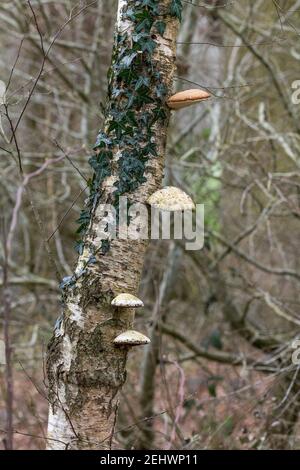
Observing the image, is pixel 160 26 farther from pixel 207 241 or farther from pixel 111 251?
pixel 207 241

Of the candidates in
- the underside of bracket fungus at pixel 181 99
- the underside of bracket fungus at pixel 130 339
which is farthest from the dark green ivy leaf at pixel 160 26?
the underside of bracket fungus at pixel 130 339

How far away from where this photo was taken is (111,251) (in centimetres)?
253

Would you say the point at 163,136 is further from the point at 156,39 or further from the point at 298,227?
the point at 298,227

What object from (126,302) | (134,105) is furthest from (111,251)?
(134,105)

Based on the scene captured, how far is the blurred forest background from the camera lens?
5359 millimetres

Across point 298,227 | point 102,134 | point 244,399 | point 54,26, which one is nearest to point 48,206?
point 54,26

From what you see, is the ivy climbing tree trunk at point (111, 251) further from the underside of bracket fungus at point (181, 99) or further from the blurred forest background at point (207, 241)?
the blurred forest background at point (207, 241)

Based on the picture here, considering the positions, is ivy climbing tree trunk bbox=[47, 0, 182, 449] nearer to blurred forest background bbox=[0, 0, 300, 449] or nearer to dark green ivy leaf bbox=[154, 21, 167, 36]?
dark green ivy leaf bbox=[154, 21, 167, 36]

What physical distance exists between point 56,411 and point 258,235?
5101 millimetres

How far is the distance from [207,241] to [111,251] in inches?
141

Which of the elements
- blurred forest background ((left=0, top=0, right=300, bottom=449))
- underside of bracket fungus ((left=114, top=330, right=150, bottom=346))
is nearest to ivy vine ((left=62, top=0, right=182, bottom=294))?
underside of bracket fungus ((left=114, top=330, right=150, bottom=346))

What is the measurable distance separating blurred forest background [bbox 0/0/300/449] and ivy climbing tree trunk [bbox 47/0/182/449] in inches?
88.7

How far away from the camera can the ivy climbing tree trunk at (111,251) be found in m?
2.51

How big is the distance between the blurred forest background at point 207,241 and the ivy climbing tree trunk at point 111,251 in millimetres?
2252
